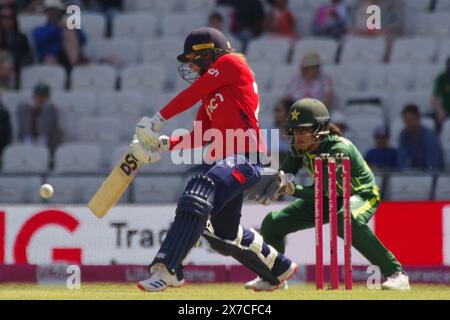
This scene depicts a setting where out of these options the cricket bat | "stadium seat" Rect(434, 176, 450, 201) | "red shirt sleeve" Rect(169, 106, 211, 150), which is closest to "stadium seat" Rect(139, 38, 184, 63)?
"stadium seat" Rect(434, 176, 450, 201)

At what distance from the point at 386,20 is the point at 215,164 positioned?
6.24 metres

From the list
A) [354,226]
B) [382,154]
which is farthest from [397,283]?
[382,154]

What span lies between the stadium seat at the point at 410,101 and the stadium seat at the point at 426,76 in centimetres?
19

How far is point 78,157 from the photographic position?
12.8m

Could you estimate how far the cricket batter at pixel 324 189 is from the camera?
8.73m

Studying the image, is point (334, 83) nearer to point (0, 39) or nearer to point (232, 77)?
point (0, 39)

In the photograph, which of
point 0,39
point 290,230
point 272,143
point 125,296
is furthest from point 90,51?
point 125,296

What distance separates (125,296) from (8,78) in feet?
22.3

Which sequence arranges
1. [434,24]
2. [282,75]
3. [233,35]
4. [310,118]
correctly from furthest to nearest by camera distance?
[233,35]
[434,24]
[282,75]
[310,118]

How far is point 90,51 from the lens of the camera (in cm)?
1459

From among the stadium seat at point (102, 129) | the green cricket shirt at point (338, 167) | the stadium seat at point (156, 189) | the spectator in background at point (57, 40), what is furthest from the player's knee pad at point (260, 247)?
the spectator in background at point (57, 40)

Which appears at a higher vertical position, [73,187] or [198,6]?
[198,6]

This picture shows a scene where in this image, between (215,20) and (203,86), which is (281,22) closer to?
(215,20)

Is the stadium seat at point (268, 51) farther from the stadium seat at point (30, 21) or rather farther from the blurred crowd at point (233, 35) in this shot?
the stadium seat at point (30, 21)
